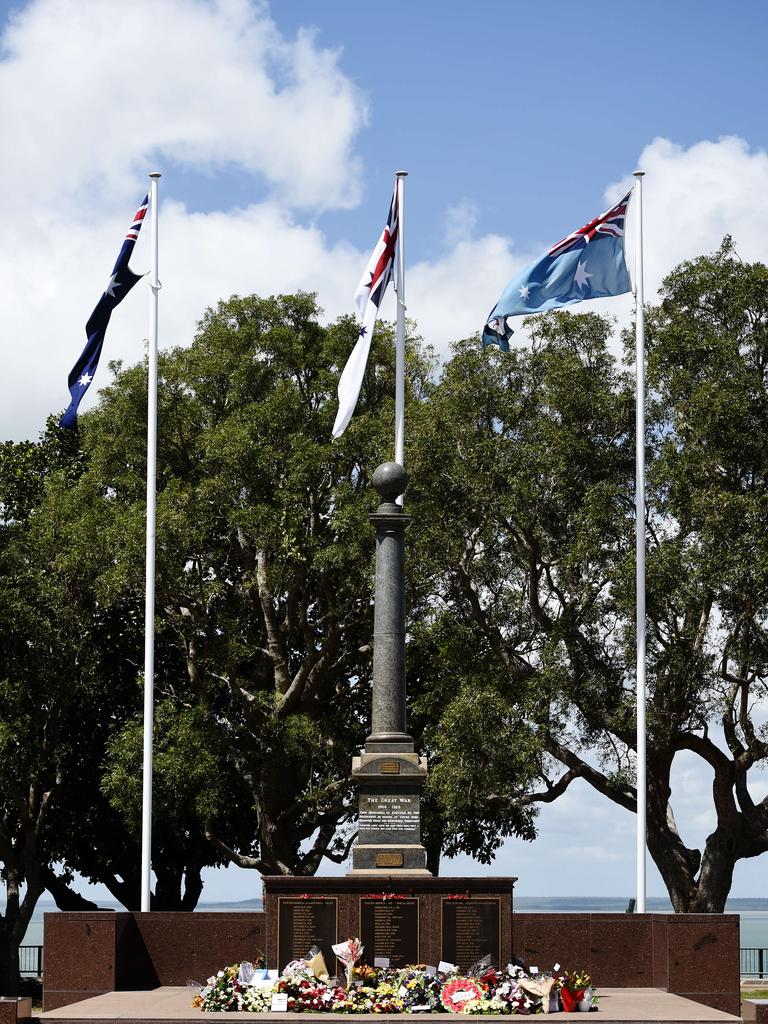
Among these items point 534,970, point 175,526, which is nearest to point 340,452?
point 175,526

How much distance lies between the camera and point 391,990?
1736 centimetres

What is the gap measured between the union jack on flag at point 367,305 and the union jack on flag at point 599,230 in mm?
2768

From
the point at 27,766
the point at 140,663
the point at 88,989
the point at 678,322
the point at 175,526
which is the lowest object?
the point at 88,989

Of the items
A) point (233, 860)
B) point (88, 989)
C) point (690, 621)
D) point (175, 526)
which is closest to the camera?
point (88, 989)

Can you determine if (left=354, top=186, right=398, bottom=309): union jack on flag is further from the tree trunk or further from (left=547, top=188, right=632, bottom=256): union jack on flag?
the tree trunk

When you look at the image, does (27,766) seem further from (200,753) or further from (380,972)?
(380,972)

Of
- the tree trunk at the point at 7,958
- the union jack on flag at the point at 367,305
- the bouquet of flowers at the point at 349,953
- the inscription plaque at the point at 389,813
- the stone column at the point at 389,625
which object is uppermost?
the union jack on flag at the point at 367,305

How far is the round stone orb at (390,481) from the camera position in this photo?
20.9 m

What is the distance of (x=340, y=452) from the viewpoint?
3238 centimetres

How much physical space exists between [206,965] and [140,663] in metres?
15.2

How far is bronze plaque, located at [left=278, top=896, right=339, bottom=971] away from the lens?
61.3 feet

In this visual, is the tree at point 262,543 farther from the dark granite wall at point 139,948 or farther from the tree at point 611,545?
the dark granite wall at point 139,948

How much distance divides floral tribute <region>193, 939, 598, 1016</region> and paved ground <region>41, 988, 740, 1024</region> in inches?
10.7

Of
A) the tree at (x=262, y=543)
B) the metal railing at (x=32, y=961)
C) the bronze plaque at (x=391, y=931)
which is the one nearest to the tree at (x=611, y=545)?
the tree at (x=262, y=543)
